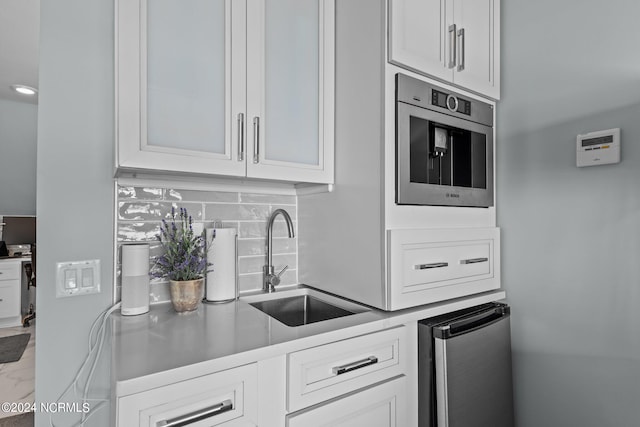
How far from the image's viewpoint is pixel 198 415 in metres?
0.80

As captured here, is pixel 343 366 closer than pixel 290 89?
Yes

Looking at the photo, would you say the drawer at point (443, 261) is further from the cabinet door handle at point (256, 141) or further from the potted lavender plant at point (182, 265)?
the potted lavender plant at point (182, 265)

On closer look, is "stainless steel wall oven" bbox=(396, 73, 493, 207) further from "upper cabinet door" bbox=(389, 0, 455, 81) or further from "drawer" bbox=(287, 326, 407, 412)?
"drawer" bbox=(287, 326, 407, 412)

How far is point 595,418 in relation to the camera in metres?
1.28

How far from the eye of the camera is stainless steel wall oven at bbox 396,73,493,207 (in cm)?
124

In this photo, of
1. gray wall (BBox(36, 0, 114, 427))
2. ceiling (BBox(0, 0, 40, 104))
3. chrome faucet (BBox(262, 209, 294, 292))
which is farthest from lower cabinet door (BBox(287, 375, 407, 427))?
ceiling (BBox(0, 0, 40, 104))

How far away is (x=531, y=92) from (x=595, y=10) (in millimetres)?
342

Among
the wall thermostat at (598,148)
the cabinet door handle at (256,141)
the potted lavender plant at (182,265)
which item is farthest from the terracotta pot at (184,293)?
the wall thermostat at (598,148)

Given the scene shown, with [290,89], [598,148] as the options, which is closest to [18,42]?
[290,89]

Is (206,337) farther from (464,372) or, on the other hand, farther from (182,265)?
(464,372)

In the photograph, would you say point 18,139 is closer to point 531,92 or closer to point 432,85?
point 432,85

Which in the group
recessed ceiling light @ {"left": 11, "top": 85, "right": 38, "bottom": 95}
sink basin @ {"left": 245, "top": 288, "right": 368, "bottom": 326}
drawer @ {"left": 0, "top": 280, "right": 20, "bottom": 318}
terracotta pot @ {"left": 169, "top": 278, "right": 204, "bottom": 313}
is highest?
recessed ceiling light @ {"left": 11, "top": 85, "right": 38, "bottom": 95}

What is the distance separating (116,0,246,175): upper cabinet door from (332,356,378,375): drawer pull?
772 mm

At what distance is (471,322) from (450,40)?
117 centimetres
